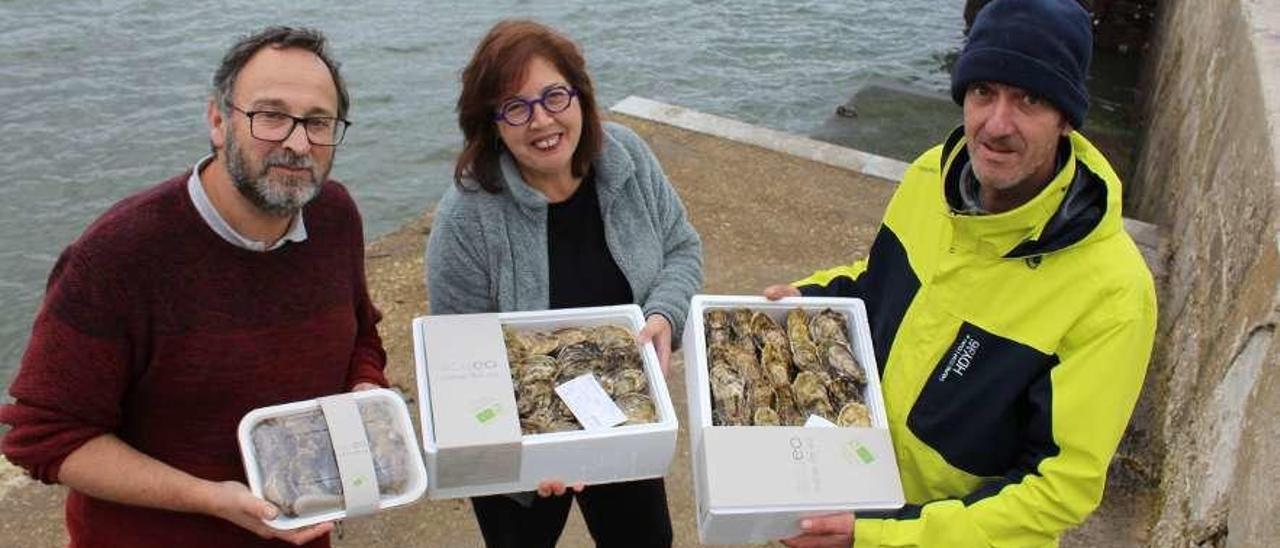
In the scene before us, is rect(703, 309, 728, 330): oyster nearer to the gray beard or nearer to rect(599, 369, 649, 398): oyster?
rect(599, 369, 649, 398): oyster

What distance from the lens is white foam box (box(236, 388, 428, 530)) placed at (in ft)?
7.67

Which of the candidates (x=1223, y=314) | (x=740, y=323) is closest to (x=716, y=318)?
(x=740, y=323)

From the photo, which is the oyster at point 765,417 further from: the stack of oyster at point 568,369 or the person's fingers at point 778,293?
the person's fingers at point 778,293

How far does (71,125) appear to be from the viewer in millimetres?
11305

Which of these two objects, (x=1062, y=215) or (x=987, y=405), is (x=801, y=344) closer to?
(x=987, y=405)

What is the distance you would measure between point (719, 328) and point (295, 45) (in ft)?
4.64

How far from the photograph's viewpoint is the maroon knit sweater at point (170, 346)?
2252 mm

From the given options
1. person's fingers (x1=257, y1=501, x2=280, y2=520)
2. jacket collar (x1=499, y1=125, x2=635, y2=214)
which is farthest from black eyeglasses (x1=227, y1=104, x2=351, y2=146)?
person's fingers (x1=257, y1=501, x2=280, y2=520)

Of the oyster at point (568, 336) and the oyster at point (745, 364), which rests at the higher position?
the oyster at point (568, 336)

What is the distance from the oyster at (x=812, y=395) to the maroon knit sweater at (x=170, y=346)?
1.27 meters

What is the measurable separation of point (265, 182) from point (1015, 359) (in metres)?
1.84

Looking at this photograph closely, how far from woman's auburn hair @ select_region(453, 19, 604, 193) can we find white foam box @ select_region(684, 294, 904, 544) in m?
0.92

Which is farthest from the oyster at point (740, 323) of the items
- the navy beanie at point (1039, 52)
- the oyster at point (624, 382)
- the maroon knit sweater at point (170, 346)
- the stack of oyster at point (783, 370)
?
the maroon knit sweater at point (170, 346)

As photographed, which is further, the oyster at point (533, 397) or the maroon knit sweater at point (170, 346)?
the oyster at point (533, 397)
